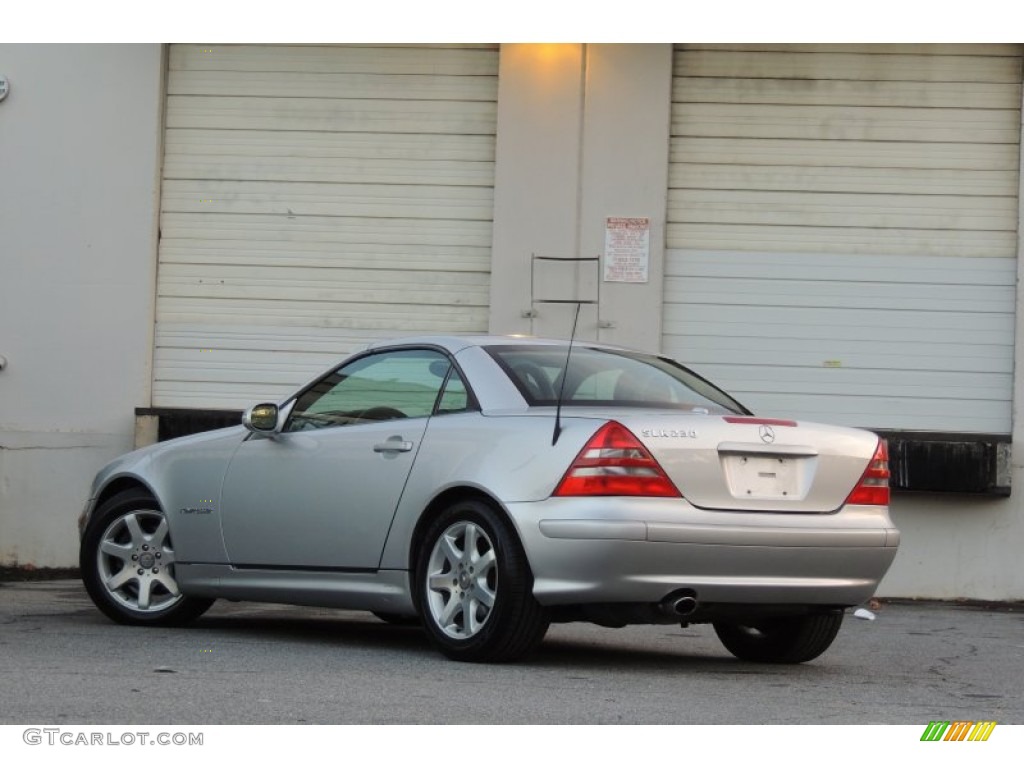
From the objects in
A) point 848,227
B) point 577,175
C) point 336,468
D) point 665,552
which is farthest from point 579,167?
point 665,552

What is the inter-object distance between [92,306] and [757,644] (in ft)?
23.8

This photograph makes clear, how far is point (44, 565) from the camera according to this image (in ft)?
44.5

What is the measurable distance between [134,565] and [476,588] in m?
2.37

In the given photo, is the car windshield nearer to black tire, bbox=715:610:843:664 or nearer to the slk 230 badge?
the slk 230 badge

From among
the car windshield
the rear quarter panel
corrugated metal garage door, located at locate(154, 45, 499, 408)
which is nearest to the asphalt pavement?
the rear quarter panel

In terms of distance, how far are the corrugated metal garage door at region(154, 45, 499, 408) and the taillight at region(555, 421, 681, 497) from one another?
6.84 m

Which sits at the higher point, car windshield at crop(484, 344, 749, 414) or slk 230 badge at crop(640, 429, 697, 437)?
car windshield at crop(484, 344, 749, 414)

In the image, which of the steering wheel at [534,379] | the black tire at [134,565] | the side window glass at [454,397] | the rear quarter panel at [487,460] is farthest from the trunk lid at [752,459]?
the black tire at [134,565]

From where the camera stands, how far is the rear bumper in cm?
677

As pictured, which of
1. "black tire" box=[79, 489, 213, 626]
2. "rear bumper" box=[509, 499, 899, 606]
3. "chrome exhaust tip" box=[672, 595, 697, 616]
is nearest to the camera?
"rear bumper" box=[509, 499, 899, 606]

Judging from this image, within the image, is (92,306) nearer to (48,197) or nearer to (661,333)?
(48,197)

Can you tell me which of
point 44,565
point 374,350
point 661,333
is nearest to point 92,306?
point 44,565

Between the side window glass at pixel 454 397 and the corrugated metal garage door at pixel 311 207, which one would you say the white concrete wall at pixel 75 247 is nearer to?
the corrugated metal garage door at pixel 311 207
